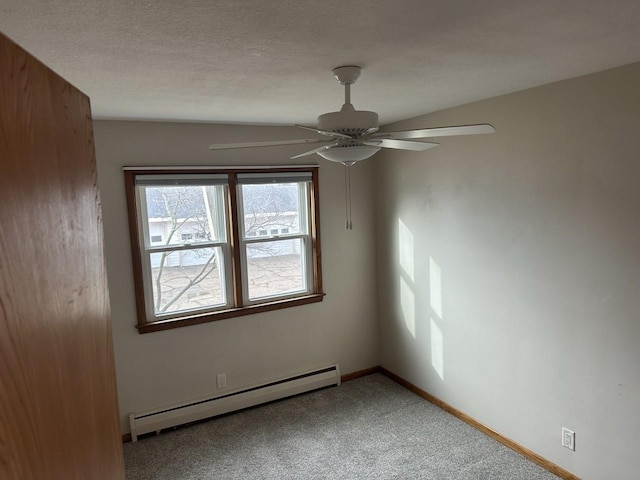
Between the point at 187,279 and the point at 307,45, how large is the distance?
96.3 inches

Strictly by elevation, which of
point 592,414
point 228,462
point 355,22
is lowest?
point 228,462

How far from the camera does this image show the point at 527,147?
2787 millimetres

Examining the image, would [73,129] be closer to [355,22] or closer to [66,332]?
[66,332]

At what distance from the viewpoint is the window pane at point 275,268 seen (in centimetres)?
387

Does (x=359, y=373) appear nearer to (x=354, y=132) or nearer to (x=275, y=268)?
(x=275, y=268)

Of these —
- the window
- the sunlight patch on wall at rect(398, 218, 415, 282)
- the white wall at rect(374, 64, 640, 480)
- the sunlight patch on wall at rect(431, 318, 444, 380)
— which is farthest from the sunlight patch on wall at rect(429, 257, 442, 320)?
the window

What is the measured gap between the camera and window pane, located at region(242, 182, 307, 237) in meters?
3.79

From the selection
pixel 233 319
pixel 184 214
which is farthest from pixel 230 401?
pixel 184 214

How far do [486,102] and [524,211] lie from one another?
31.5 inches

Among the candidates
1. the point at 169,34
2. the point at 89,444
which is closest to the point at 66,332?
the point at 89,444

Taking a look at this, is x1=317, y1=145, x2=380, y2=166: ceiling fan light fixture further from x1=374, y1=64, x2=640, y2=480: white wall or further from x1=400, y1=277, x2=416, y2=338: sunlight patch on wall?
x1=400, y1=277, x2=416, y2=338: sunlight patch on wall

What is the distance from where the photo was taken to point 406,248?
13.0 ft

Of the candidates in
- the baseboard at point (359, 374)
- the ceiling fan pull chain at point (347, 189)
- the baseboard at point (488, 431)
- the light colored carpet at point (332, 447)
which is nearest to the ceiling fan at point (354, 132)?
the ceiling fan pull chain at point (347, 189)

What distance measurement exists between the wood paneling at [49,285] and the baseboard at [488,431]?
9.08 feet
